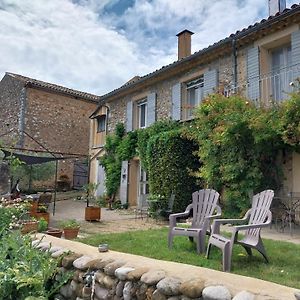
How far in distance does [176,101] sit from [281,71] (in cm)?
382

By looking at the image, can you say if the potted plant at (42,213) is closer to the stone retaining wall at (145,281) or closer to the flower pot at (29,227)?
the flower pot at (29,227)

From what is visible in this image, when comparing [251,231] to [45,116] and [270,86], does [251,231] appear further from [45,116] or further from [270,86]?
[45,116]

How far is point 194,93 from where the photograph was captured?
1130cm

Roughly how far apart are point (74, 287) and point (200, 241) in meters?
1.81

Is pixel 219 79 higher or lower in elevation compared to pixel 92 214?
higher

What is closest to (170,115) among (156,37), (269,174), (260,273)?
(156,37)

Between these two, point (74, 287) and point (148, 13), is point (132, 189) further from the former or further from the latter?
point (74, 287)

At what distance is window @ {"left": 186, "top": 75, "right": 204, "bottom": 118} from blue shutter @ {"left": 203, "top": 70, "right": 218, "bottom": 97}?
0.51m

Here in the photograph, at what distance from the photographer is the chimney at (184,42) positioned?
44.2ft

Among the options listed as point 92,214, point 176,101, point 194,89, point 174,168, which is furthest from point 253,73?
point 92,214

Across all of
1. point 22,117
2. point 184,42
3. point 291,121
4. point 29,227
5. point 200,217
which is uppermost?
point 184,42

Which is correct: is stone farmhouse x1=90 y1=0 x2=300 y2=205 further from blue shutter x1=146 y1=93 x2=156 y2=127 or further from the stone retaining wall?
the stone retaining wall

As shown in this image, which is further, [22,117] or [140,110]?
[22,117]

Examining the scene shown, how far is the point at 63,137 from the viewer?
19.4 meters
